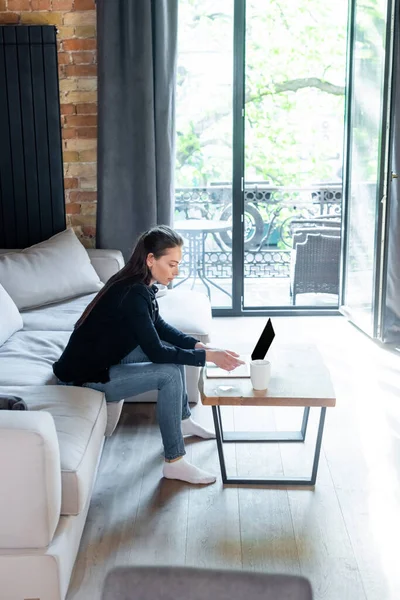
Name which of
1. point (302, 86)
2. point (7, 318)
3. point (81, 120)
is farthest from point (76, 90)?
point (7, 318)

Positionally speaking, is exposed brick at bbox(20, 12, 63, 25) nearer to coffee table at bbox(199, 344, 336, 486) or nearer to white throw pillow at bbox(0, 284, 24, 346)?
white throw pillow at bbox(0, 284, 24, 346)

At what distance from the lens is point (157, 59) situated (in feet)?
Result: 15.2

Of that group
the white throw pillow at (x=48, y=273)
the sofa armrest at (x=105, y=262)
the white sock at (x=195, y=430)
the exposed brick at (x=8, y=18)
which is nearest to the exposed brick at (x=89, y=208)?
the sofa armrest at (x=105, y=262)

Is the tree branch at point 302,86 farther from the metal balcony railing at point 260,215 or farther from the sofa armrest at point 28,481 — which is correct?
the sofa armrest at point 28,481

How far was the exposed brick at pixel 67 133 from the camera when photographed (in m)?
4.76

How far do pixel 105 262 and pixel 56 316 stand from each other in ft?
2.23

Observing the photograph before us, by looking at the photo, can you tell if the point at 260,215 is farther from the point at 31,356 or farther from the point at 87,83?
the point at 31,356

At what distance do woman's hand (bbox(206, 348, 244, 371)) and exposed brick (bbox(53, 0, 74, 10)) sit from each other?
8.83 ft

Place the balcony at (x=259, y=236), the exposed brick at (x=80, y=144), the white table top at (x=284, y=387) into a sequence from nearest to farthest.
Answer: the white table top at (x=284, y=387) → the exposed brick at (x=80, y=144) → the balcony at (x=259, y=236)

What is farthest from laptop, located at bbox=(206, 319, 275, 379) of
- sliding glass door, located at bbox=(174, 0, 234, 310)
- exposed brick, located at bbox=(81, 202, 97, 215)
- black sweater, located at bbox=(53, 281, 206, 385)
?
sliding glass door, located at bbox=(174, 0, 234, 310)

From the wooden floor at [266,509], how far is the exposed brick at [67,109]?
2.00 meters

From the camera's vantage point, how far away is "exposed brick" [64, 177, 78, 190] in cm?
483

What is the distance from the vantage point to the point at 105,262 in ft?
14.6

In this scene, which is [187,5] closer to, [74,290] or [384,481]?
[74,290]
